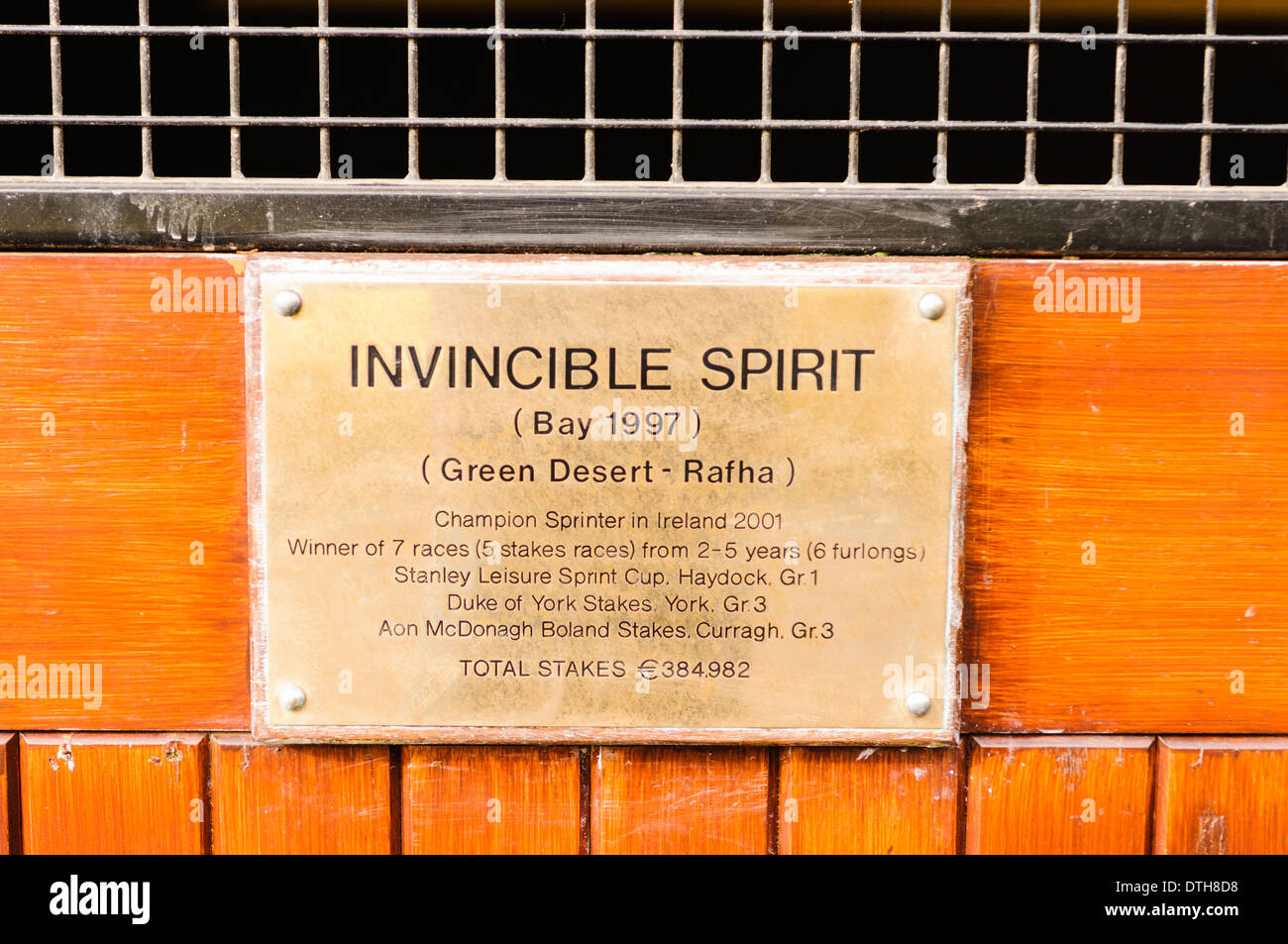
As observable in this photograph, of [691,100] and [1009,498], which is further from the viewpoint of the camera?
[691,100]

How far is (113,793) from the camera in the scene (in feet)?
2.77

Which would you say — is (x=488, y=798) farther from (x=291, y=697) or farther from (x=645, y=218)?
(x=645, y=218)

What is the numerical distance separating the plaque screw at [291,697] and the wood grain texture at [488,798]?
4.3 inches

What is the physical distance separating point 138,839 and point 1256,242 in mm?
1184

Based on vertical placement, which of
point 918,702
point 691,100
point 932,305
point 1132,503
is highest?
point 691,100

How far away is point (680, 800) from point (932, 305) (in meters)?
0.52

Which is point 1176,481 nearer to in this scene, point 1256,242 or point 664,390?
point 1256,242

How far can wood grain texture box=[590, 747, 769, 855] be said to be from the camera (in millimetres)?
848

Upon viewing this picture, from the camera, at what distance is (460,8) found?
1202 mm

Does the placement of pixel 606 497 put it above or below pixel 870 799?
above

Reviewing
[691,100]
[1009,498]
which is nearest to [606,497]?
[1009,498]

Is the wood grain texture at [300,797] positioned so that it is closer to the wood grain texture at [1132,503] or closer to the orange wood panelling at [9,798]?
the orange wood panelling at [9,798]

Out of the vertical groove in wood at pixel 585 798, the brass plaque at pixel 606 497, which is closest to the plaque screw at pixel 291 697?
the brass plaque at pixel 606 497

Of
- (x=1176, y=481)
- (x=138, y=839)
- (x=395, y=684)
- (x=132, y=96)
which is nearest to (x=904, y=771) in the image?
(x=1176, y=481)
